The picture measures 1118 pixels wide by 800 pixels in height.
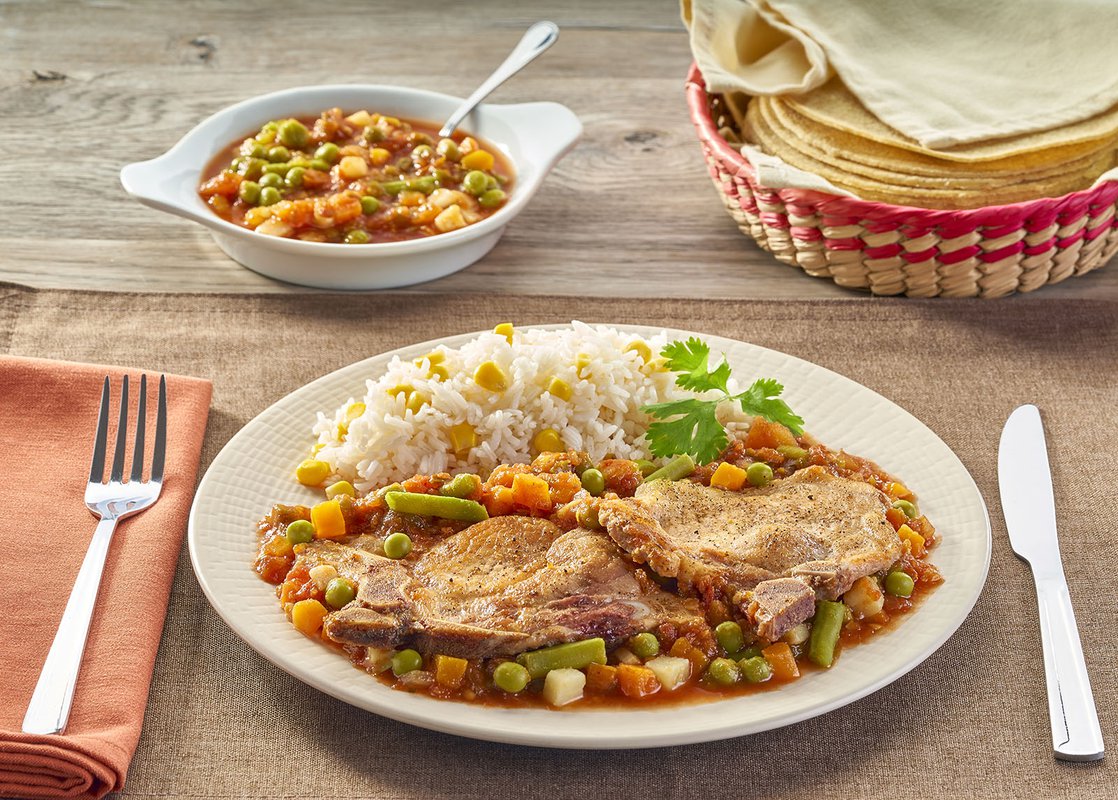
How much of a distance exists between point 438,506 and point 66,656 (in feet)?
3.85

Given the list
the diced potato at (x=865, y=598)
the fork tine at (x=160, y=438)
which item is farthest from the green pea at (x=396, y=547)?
the diced potato at (x=865, y=598)

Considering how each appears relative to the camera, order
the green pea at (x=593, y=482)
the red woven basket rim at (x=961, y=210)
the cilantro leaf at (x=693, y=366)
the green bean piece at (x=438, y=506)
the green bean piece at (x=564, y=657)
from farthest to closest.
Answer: the red woven basket rim at (x=961, y=210) < the cilantro leaf at (x=693, y=366) < the green pea at (x=593, y=482) < the green bean piece at (x=438, y=506) < the green bean piece at (x=564, y=657)

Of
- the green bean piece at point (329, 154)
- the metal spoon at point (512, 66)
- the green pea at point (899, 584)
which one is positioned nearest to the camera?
the green pea at point (899, 584)

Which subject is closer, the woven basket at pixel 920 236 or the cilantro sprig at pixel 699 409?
the cilantro sprig at pixel 699 409

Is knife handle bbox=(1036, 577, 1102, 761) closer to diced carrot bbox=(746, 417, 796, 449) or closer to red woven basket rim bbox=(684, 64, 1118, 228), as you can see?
diced carrot bbox=(746, 417, 796, 449)

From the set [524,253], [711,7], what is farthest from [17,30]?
[711,7]

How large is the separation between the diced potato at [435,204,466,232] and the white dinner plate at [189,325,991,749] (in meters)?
1.08

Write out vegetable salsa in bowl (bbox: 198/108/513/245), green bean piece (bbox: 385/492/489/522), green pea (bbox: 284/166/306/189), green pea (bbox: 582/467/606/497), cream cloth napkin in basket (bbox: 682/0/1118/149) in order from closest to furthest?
green bean piece (bbox: 385/492/489/522) < green pea (bbox: 582/467/606/497) < cream cloth napkin in basket (bbox: 682/0/1118/149) < vegetable salsa in bowl (bbox: 198/108/513/245) < green pea (bbox: 284/166/306/189)

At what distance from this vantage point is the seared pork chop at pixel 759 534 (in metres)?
3.49

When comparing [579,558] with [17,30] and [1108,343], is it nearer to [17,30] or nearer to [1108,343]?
[1108,343]

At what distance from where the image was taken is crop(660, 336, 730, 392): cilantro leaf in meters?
4.38

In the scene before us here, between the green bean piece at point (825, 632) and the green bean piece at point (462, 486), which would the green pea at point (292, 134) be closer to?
the green bean piece at point (462, 486)

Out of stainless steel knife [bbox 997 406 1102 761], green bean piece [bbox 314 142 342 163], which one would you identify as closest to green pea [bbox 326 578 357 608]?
stainless steel knife [bbox 997 406 1102 761]

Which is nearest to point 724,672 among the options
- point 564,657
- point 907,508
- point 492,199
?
point 564,657
